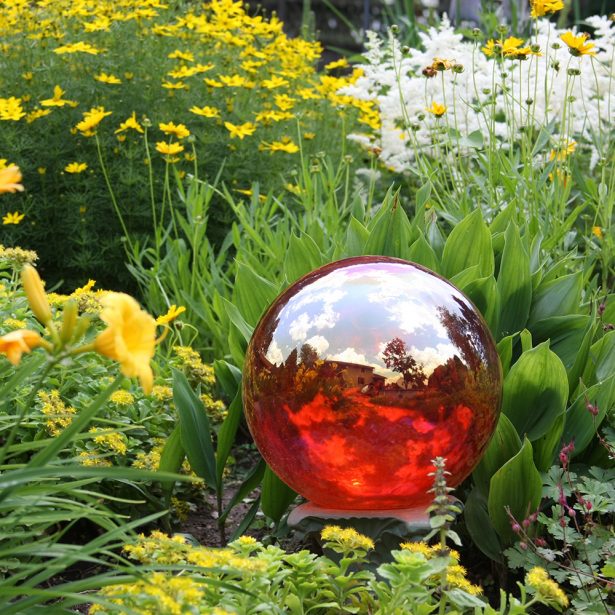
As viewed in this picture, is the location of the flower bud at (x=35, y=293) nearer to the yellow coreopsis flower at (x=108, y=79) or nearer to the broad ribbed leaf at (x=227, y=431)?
the broad ribbed leaf at (x=227, y=431)

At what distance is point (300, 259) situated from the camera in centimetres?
295

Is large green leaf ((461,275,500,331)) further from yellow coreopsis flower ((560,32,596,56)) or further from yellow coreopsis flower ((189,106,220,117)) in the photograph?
yellow coreopsis flower ((189,106,220,117))

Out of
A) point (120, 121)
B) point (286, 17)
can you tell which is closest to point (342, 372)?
point (120, 121)

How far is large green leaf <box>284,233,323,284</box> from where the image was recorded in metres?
2.94

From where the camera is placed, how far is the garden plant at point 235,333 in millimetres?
1710

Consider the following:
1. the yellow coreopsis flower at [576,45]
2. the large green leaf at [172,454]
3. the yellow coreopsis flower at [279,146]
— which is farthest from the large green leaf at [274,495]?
the yellow coreopsis flower at [279,146]

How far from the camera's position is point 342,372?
212 centimetres

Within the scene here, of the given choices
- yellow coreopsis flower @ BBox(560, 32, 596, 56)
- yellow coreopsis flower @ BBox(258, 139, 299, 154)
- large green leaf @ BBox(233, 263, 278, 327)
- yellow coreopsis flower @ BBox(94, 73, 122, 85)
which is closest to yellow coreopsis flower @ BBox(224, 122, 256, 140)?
yellow coreopsis flower @ BBox(258, 139, 299, 154)

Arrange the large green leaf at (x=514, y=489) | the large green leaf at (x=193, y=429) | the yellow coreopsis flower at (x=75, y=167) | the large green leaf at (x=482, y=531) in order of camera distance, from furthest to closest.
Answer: the yellow coreopsis flower at (x=75, y=167)
the large green leaf at (x=193, y=429)
the large green leaf at (x=482, y=531)
the large green leaf at (x=514, y=489)

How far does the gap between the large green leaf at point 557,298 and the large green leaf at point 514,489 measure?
64 cm

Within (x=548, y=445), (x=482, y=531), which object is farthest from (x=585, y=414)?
(x=482, y=531)

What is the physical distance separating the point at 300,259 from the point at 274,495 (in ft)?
2.36

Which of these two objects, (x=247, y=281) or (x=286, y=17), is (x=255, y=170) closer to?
(x=247, y=281)

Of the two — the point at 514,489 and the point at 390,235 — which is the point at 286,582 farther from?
the point at 390,235
